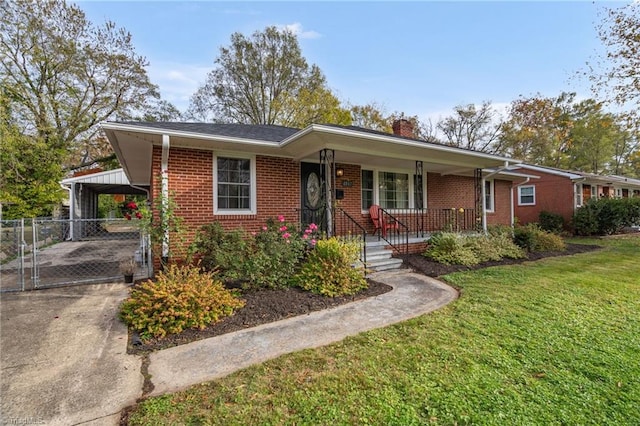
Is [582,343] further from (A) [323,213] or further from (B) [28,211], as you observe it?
(B) [28,211]

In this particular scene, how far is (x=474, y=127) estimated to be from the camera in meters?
25.1

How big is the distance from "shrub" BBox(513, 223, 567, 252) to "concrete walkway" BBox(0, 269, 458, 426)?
5582 millimetres

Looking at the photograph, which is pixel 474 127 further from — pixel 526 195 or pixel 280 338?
pixel 280 338

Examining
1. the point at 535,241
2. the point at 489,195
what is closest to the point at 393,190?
the point at 535,241

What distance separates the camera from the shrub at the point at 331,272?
4.89 meters

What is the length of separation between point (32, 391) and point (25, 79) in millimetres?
20041

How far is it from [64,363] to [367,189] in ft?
24.3

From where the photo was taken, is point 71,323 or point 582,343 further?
point 71,323

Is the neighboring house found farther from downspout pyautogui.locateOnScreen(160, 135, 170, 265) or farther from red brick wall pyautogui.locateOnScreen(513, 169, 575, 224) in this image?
downspout pyautogui.locateOnScreen(160, 135, 170, 265)

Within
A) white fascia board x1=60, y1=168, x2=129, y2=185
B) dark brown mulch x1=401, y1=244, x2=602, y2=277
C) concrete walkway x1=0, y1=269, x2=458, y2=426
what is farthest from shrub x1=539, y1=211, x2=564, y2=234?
white fascia board x1=60, y1=168, x2=129, y2=185


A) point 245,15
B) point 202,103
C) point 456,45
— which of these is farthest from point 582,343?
point 202,103

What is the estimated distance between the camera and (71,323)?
3.85 meters

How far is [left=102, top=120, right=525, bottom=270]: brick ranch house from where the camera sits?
5.87 meters

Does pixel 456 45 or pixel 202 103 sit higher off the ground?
pixel 202 103
